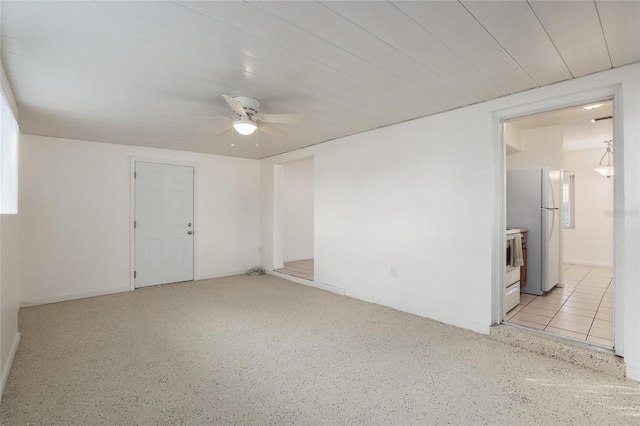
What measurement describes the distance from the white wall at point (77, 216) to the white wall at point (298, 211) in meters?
2.35

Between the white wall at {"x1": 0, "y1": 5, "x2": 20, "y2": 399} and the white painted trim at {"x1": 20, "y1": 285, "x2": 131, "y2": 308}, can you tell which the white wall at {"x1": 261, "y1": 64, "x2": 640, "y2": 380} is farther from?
the white wall at {"x1": 0, "y1": 5, "x2": 20, "y2": 399}

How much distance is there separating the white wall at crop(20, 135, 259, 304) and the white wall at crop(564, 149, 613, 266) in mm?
7639

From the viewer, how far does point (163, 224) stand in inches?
211

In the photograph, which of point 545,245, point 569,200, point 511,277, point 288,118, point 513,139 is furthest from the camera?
point 569,200

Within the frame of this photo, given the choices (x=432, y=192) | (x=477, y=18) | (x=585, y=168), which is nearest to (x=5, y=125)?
(x=477, y=18)

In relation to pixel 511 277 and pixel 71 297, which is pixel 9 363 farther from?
pixel 511 277

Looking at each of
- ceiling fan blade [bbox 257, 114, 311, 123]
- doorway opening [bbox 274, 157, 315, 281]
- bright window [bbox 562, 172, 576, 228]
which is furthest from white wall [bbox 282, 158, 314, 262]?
bright window [bbox 562, 172, 576, 228]

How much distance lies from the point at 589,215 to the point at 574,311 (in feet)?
13.6

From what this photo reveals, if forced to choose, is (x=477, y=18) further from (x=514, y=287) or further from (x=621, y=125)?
(x=514, y=287)

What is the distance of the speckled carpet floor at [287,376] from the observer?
192 centimetres

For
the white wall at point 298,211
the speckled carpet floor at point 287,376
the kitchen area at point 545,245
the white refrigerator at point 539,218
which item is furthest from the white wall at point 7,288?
the white refrigerator at point 539,218

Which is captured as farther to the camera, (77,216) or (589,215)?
(589,215)

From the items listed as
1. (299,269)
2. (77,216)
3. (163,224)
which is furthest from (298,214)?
(77,216)

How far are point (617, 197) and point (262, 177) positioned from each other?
543 centimetres
